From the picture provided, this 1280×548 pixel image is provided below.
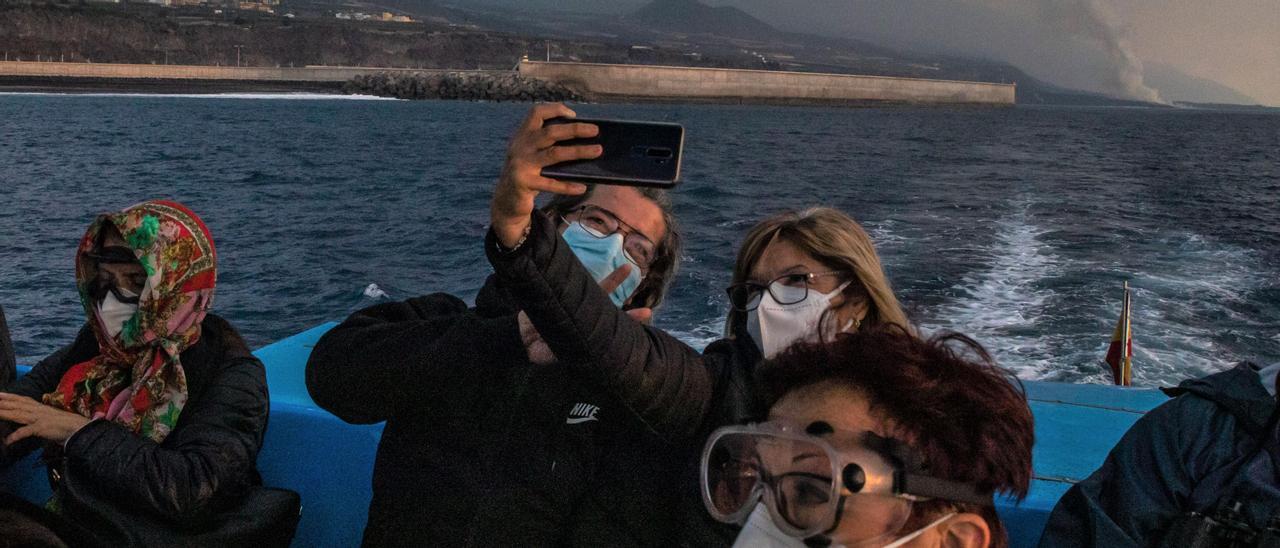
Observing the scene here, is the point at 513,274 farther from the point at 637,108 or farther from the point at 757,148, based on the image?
the point at 637,108

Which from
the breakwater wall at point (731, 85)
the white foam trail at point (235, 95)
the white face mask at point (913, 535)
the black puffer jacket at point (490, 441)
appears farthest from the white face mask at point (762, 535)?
the breakwater wall at point (731, 85)

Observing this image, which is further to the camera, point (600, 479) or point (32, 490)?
point (32, 490)

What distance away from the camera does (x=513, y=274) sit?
1.36m

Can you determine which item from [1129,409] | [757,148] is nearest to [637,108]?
[757,148]

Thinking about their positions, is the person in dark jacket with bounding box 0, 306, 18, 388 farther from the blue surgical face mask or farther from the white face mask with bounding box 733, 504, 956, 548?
the white face mask with bounding box 733, 504, 956, 548

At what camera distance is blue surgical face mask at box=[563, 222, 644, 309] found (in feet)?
6.18

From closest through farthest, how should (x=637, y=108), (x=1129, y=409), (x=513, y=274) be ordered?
1. (x=513, y=274)
2. (x=1129, y=409)
3. (x=637, y=108)

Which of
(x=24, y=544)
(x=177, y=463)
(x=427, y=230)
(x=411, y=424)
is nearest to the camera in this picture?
(x=24, y=544)

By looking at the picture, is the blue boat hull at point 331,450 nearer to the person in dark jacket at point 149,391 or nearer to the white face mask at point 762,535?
the person in dark jacket at point 149,391

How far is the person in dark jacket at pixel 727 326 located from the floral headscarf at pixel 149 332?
1098mm

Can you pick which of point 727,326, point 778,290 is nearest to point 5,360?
point 727,326

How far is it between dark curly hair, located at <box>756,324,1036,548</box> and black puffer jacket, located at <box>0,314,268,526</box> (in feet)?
4.35

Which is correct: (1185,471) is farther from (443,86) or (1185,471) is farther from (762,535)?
(443,86)

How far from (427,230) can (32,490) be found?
11273 millimetres
